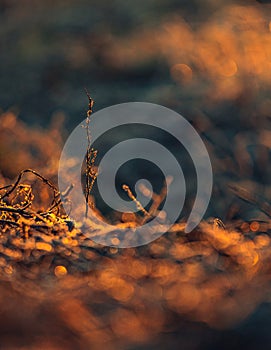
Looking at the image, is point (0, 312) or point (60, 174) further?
point (60, 174)

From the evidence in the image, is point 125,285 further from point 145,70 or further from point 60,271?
point 145,70

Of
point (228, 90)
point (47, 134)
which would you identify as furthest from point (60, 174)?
point (228, 90)

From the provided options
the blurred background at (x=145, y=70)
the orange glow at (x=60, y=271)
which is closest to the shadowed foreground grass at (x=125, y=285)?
the orange glow at (x=60, y=271)

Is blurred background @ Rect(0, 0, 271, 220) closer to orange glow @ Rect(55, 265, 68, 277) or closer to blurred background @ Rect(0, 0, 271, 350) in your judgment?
blurred background @ Rect(0, 0, 271, 350)

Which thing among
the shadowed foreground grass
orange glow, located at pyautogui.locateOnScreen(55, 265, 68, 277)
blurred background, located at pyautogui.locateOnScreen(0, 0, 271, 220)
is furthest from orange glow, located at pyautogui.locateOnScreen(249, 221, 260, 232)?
orange glow, located at pyautogui.locateOnScreen(55, 265, 68, 277)

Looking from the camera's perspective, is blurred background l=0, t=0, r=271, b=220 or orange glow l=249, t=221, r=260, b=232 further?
blurred background l=0, t=0, r=271, b=220

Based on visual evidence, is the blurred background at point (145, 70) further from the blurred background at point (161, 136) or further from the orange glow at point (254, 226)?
the orange glow at point (254, 226)

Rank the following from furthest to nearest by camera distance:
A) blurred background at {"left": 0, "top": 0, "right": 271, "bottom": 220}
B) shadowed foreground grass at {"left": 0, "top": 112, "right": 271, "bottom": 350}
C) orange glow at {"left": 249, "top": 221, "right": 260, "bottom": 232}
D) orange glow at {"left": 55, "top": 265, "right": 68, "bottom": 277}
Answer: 1. blurred background at {"left": 0, "top": 0, "right": 271, "bottom": 220}
2. orange glow at {"left": 249, "top": 221, "right": 260, "bottom": 232}
3. orange glow at {"left": 55, "top": 265, "right": 68, "bottom": 277}
4. shadowed foreground grass at {"left": 0, "top": 112, "right": 271, "bottom": 350}

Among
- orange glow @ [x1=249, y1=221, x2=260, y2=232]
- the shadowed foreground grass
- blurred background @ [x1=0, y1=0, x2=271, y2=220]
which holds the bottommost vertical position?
the shadowed foreground grass

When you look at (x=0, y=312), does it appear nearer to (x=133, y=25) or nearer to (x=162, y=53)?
(x=162, y=53)

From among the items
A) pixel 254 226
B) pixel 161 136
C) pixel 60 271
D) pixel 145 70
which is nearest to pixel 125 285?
pixel 60 271

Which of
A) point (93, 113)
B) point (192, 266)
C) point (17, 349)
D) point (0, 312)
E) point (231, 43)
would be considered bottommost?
point (17, 349)
